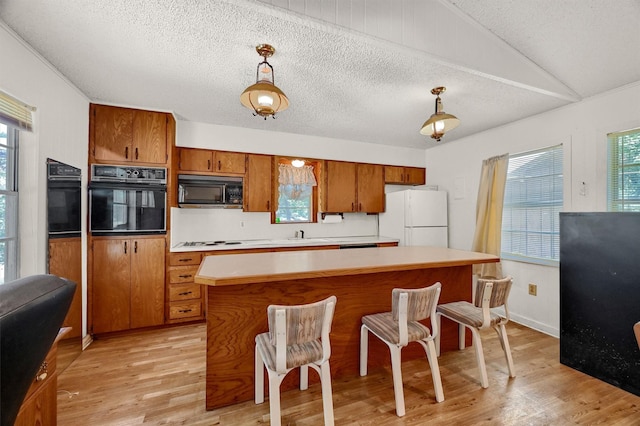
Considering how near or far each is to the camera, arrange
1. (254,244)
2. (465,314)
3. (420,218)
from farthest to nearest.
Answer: (420,218) < (254,244) < (465,314)

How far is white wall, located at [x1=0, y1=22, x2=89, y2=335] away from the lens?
174cm

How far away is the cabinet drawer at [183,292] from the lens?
9.73 feet

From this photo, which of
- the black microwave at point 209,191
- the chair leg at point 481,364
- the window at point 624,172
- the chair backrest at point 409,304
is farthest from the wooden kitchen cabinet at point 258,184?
the window at point 624,172

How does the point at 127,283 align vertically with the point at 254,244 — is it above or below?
below

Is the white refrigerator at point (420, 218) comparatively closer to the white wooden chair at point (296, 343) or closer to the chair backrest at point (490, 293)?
the chair backrest at point (490, 293)

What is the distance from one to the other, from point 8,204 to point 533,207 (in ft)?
16.0

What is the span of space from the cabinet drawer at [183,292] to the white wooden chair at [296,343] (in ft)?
6.17

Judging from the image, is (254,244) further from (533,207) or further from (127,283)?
(533,207)

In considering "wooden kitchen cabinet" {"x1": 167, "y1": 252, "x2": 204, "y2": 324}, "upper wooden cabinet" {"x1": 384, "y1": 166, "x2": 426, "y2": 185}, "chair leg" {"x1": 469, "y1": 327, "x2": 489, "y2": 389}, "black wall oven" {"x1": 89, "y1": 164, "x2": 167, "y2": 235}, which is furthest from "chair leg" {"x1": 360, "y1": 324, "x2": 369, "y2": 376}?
"upper wooden cabinet" {"x1": 384, "y1": 166, "x2": 426, "y2": 185}

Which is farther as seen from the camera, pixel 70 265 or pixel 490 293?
pixel 70 265

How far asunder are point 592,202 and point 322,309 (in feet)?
9.78

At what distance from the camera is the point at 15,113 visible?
177cm

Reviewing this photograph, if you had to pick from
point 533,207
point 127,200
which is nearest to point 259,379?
point 127,200

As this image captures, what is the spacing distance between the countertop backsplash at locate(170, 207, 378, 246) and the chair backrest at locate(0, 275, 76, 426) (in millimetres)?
2894
